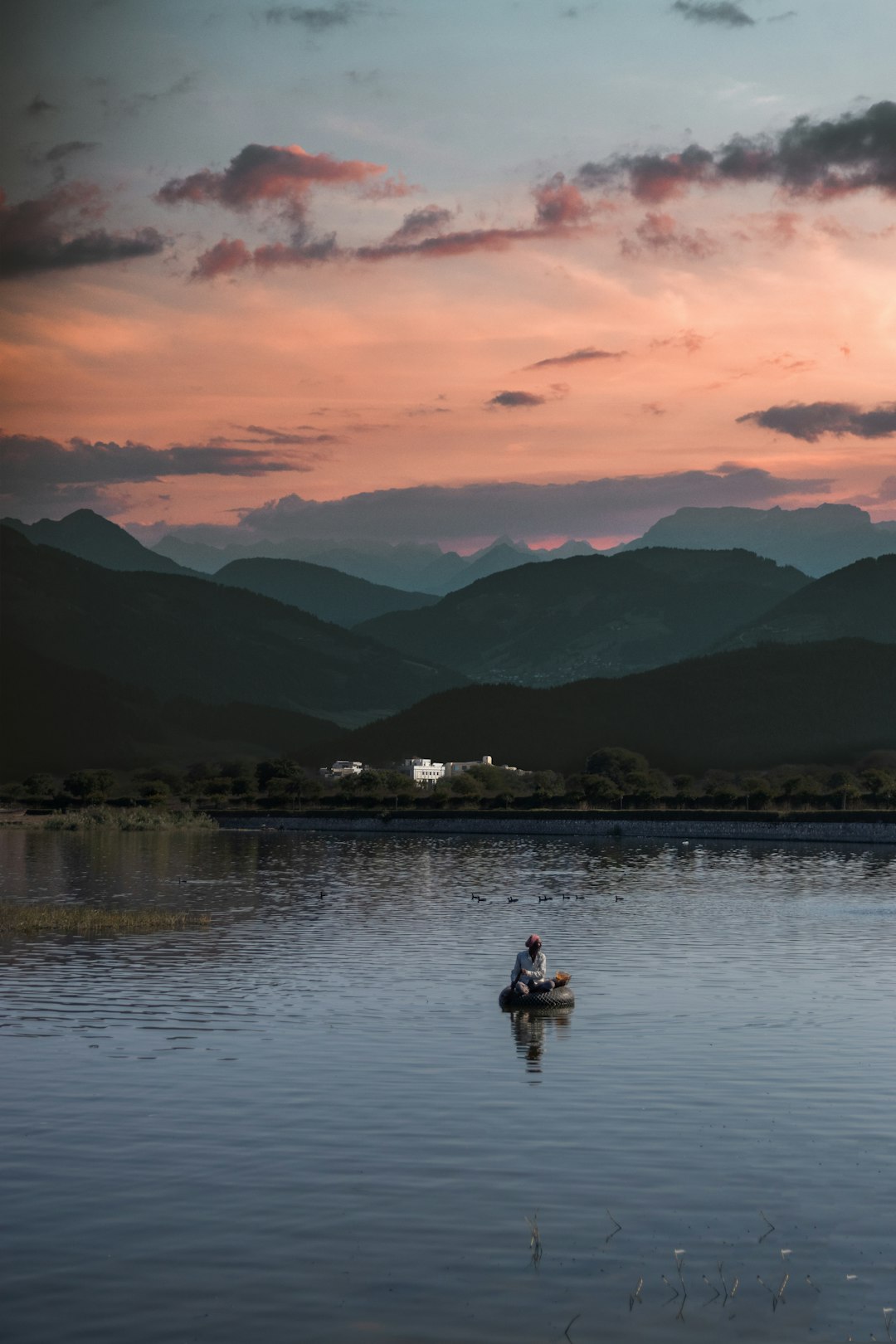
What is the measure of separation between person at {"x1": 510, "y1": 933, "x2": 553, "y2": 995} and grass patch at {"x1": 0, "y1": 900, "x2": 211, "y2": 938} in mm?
20448

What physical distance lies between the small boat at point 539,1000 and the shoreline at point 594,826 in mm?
101188

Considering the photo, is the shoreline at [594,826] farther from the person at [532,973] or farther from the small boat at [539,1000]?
the small boat at [539,1000]

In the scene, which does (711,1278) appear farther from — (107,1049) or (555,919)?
(555,919)

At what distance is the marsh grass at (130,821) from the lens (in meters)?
163

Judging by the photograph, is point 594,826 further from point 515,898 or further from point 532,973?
point 532,973

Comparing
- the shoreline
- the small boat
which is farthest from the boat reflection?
the shoreline

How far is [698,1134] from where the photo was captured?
23125 millimetres

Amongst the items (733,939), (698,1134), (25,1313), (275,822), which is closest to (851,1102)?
(698,1134)

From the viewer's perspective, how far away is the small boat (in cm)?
3522

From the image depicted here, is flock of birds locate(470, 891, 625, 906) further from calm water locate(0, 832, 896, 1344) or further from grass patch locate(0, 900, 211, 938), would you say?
calm water locate(0, 832, 896, 1344)

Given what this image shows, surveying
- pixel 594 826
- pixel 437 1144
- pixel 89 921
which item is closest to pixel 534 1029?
pixel 437 1144

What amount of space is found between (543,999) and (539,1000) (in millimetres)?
91

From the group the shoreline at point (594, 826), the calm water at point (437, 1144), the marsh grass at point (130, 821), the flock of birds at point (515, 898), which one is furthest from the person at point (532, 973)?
the marsh grass at point (130, 821)

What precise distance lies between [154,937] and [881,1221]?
122 feet
